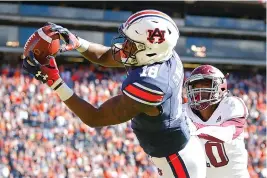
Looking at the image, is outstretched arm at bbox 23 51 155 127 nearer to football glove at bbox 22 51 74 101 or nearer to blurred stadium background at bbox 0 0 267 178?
football glove at bbox 22 51 74 101

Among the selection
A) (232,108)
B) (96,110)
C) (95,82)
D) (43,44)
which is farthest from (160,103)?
(95,82)

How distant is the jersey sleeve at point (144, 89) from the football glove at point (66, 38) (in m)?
0.62

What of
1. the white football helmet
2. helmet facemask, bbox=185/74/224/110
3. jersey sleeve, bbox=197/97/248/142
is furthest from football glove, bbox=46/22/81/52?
jersey sleeve, bbox=197/97/248/142

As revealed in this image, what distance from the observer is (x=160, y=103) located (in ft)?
9.46

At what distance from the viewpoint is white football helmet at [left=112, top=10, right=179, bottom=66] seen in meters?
2.91

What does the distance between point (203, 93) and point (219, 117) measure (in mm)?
209

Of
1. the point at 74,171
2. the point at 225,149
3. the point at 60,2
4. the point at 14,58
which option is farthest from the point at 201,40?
the point at 225,149

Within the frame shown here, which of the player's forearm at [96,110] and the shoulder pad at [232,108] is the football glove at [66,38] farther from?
the shoulder pad at [232,108]

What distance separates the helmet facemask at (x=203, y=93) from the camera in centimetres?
373

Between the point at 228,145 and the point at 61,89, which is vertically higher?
the point at 61,89

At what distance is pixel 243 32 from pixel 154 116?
14.2 m

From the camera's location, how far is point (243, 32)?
1675 cm

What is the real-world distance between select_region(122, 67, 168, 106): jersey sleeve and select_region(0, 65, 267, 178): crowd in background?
6628mm

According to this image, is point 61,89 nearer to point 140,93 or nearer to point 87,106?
point 87,106
